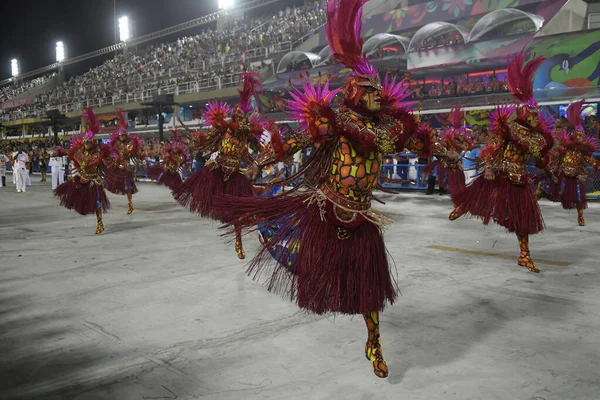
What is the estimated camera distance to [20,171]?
18484 mm

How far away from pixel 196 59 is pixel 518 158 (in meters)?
34.0

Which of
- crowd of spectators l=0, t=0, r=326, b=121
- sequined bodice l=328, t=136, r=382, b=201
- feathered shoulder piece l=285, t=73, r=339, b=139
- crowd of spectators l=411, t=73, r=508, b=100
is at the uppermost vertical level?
crowd of spectators l=0, t=0, r=326, b=121

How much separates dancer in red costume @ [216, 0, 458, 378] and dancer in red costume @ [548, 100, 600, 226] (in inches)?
266

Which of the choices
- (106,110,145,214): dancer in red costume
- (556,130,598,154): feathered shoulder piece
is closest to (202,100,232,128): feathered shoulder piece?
(106,110,145,214): dancer in red costume

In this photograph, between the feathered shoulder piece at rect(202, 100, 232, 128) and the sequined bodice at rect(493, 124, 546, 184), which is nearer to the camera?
the sequined bodice at rect(493, 124, 546, 184)

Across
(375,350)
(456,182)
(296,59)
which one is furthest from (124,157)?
(296,59)

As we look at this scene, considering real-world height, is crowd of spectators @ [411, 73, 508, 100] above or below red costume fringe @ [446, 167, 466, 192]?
above

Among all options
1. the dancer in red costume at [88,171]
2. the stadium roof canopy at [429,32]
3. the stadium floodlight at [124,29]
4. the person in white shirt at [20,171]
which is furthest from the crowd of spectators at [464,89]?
the stadium floodlight at [124,29]

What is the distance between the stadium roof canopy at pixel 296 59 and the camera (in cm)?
2589

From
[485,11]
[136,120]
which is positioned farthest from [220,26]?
[485,11]

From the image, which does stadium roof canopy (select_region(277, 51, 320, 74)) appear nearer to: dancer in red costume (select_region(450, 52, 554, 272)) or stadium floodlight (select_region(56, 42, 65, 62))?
dancer in red costume (select_region(450, 52, 554, 272))

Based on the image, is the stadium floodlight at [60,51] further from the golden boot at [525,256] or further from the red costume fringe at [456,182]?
the golden boot at [525,256]

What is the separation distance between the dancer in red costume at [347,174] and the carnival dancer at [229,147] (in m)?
3.47

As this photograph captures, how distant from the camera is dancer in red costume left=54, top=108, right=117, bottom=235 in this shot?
29.9ft
